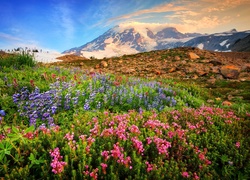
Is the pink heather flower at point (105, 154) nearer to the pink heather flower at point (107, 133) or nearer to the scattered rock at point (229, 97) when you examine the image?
the pink heather flower at point (107, 133)

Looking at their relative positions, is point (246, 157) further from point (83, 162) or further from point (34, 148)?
point (34, 148)

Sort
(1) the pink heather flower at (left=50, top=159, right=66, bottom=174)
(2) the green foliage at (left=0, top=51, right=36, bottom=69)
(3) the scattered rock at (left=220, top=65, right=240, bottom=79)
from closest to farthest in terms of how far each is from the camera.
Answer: (1) the pink heather flower at (left=50, top=159, right=66, bottom=174) → (2) the green foliage at (left=0, top=51, right=36, bottom=69) → (3) the scattered rock at (left=220, top=65, right=240, bottom=79)

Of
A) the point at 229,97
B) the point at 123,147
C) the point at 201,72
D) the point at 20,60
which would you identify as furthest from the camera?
the point at 201,72

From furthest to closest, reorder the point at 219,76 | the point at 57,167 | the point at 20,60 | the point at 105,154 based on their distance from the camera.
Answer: the point at 219,76, the point at 20,60, the point at 105,154, the point at 57,167

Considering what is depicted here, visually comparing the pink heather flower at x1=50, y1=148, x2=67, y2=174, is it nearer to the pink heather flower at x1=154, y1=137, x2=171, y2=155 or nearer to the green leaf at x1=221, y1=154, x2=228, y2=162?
the pink heather flower at x1=154, y1=137, x2=171, y2=155

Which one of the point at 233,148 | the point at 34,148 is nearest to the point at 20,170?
the point at 34,148

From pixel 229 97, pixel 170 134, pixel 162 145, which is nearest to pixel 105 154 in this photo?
pixel 162 145

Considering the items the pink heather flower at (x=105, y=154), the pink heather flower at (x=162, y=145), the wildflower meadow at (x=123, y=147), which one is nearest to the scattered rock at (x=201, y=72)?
the wildflower meadow at (x=123, y=147)

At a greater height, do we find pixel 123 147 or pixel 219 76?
pixel 219 76

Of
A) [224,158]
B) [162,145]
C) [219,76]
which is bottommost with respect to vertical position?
[224,158]

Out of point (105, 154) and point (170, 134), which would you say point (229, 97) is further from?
point (105, 154)

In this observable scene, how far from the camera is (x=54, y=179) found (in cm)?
256

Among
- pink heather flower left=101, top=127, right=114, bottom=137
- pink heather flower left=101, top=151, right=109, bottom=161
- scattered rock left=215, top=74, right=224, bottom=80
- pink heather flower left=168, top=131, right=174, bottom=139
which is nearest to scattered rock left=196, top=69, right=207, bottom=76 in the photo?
scattered rock left=215, top=74, right=224, bottom=80

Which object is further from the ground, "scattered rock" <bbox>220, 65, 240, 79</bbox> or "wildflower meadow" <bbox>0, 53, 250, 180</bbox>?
"scattered rock" <bbox>220, 65, 240, 79</bbox>
